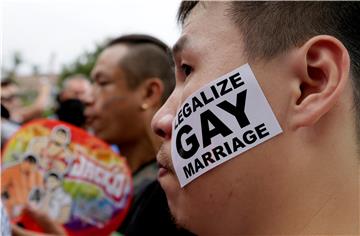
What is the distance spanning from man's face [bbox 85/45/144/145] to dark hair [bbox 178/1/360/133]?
67.8 inches

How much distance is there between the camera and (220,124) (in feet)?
3.45

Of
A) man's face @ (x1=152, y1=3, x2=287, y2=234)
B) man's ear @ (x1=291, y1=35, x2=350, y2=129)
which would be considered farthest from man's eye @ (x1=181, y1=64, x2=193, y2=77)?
man's ear @ (x1=291, y1=35, x2=350, y2=129)

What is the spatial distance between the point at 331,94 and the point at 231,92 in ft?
0.65

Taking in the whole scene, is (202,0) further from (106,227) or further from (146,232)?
(106,227)

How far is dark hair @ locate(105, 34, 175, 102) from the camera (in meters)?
2.76

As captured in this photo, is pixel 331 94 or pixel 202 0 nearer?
pixel 331 94

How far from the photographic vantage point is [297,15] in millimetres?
1017

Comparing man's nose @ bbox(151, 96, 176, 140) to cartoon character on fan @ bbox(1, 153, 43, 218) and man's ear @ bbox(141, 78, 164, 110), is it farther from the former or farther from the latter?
man's ear @ bbox(141, 78, 164, 110)

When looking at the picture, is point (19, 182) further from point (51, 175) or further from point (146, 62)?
point (146, 62)

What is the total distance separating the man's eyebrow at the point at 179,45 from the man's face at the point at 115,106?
1.60 m

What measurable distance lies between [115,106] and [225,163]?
1788 mm

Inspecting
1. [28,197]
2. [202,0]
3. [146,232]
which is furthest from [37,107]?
[202,0]

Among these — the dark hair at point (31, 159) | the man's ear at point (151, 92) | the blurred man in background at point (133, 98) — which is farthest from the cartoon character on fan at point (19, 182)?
the man's ear at point (151, 92)

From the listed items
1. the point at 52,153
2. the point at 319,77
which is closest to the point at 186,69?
the point at 319,77
